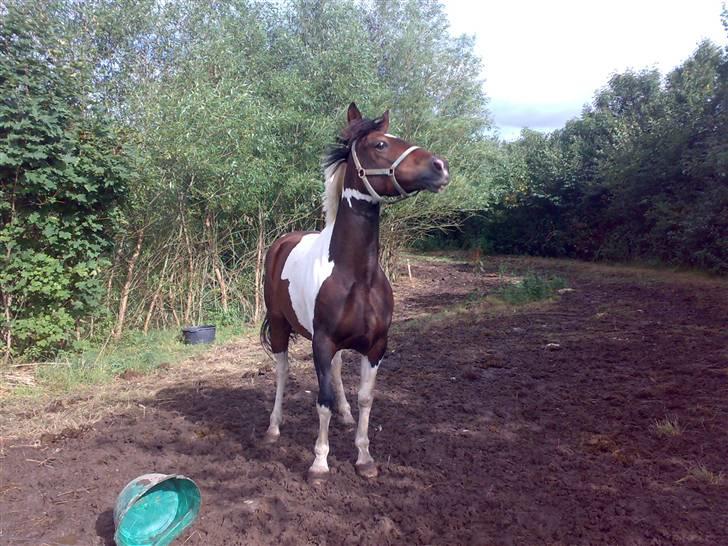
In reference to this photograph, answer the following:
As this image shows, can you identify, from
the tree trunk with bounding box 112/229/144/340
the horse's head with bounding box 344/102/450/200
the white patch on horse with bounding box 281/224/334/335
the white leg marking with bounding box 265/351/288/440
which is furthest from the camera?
the tree trunk with bounding box 112/229/144/340

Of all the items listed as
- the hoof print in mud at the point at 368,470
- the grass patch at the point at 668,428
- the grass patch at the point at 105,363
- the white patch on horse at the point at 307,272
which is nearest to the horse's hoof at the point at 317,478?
the hoof print in mud at the point at 368,470

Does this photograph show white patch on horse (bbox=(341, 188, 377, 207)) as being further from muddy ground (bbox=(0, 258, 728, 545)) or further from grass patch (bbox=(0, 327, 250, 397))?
grass patch (bbox=(0, 327, 250, 397))

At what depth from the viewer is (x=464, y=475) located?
346cm

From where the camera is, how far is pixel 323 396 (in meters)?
3.50

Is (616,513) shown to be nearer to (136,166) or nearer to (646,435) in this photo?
(646,435)

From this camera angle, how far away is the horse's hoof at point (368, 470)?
3.47 meters

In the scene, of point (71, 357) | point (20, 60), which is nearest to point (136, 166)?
point (20, 60)

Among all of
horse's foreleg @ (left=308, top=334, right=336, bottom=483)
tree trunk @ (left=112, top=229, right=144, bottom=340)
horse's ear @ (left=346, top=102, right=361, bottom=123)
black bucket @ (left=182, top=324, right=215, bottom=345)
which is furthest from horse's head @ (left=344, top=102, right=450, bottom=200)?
tree trunk @ (left=112, top=229, right=144, bottom=340)

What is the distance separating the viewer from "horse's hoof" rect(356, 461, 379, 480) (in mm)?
3475

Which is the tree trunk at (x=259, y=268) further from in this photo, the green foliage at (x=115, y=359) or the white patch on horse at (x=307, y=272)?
the white patch on horse at (x=307, y=272)

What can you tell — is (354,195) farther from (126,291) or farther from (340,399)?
(126,291)

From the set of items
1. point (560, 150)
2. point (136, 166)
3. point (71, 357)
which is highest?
point (560, 150)

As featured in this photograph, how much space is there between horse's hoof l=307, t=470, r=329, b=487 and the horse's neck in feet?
4.51

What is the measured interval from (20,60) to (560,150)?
21519 mm
